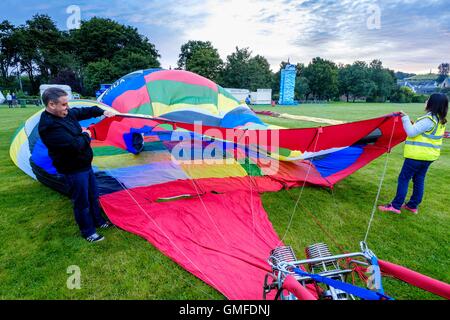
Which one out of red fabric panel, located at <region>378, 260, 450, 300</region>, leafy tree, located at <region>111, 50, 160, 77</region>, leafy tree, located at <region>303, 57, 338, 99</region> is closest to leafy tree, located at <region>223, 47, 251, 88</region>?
leafy tree, located at <region>111, 50, 160, 77</region>

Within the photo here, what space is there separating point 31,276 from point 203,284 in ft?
4.71

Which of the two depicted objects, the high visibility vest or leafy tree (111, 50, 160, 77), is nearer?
the high visibility vest

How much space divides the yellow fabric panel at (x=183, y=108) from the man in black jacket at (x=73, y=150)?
59.5 inches

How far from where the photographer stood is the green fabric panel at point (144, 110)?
4164 millimetres

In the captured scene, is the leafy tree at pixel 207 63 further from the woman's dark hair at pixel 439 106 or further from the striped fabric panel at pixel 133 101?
the woman's dark hair at pixel 439 106

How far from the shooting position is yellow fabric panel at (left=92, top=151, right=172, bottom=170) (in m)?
3.98

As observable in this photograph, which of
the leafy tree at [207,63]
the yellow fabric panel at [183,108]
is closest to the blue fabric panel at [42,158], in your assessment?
the yellow fabric panel at [183,108]

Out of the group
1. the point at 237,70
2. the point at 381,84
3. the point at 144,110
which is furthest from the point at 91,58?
the point at 381,84

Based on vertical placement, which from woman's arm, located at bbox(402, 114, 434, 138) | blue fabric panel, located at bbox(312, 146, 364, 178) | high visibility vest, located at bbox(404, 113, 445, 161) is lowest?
blue fabric panel, located at bbox(312, 146, 364, 178)

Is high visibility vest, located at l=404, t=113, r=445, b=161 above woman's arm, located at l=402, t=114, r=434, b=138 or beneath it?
beneath

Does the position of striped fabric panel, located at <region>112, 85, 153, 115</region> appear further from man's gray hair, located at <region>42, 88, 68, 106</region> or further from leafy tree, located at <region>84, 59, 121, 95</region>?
leafy tree, located at <region>84, 59, 121, 95</region>

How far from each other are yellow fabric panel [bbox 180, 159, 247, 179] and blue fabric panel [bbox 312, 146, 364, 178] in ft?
3.88

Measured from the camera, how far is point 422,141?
2.99 metres
